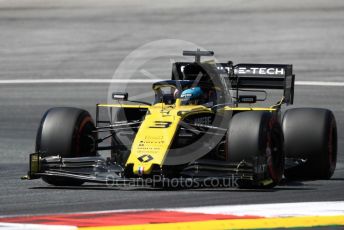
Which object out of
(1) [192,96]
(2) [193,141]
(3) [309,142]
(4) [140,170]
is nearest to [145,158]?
(4) [140,170]

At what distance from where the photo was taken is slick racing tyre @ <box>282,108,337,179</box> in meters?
15.1

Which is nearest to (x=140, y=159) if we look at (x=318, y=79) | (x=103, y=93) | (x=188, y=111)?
(x=188, y=111)

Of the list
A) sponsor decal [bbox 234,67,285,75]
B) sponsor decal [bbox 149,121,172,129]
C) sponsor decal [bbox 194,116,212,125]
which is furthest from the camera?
sponsor decal [bbox 234,67,285,75]

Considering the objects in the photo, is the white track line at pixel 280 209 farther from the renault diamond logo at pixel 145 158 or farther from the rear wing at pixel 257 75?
the rear wing at pixel 257 75

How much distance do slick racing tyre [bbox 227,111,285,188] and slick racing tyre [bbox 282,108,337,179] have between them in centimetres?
142

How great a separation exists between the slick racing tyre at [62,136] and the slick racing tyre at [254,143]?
1969 millimetres

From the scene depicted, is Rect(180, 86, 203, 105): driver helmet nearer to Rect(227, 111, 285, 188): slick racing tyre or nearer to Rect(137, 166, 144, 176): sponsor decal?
Rect(227, 111, 285, 188): slick racing tyre

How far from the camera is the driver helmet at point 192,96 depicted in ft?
48.1

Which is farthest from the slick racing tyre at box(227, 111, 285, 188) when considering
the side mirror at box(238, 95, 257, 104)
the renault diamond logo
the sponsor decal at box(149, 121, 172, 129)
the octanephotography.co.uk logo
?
the renault diamond logo

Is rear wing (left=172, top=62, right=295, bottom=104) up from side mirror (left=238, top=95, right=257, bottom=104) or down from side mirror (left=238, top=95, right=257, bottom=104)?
up

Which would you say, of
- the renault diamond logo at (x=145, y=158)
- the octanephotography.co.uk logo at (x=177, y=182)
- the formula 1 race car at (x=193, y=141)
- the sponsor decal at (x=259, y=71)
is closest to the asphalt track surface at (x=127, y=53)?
the octanephotography.co.uk logo at (x=177, y=182)

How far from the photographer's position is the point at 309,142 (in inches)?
597

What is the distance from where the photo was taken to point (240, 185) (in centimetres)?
1369

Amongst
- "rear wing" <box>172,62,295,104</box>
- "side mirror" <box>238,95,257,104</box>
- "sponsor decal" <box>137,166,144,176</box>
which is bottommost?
"sponsor decal" <box>137,166,144,176</box>
